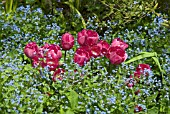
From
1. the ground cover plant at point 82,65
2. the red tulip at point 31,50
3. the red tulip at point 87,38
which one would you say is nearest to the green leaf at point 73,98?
the ground cover plant at point 82,65

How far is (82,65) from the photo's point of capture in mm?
2936

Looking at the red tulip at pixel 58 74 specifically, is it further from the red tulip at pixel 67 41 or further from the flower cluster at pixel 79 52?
the red tulip at pixel 67 41

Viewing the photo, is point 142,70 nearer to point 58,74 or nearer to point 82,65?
point 82,65

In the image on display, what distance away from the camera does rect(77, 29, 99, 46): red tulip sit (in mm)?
3027

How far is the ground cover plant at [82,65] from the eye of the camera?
8.60 ft

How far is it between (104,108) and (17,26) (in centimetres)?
113

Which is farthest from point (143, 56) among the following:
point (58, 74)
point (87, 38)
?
point (58, 74)

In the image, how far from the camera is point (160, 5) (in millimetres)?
A: 4035

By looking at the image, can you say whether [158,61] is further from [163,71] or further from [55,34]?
[55,34]

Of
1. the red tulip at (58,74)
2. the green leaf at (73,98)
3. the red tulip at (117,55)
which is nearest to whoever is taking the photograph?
the green leaf at (73,98)

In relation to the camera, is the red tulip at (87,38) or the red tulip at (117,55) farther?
the red tulip at (87,38)

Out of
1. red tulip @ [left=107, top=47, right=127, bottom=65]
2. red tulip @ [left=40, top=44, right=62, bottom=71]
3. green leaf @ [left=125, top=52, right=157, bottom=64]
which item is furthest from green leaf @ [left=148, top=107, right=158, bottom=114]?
red tulip @ [left=40, top=44, right=62, bottom=71]

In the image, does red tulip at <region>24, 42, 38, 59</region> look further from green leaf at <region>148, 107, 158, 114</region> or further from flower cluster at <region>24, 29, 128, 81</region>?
green leaf at <region>148, 107, 158, 114</region>

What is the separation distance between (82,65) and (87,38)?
0.20 metres
